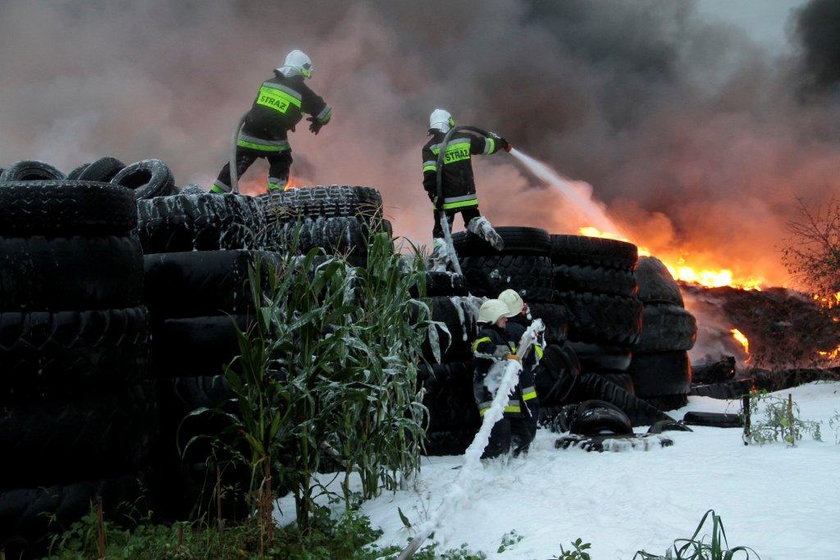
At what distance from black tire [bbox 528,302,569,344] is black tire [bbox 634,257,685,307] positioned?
249 cm

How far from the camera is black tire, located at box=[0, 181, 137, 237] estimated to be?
12.7 feet

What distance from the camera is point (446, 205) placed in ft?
27.1

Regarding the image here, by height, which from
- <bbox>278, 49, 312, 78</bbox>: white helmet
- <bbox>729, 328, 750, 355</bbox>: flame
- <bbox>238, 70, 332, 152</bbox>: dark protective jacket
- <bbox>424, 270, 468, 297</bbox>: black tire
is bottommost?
<bbox>424, 270, 468, 297</bbox>: black tire

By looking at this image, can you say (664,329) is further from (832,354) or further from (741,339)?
(741,339)

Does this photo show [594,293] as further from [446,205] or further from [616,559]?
[616,559]

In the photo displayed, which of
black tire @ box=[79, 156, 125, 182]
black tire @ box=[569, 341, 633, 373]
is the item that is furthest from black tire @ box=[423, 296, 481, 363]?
black tire @ box=[79, 156, 125, 182]

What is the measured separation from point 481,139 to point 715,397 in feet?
14.9

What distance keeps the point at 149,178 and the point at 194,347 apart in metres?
2.30

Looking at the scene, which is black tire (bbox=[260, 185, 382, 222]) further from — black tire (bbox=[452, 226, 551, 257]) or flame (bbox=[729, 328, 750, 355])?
flame (bbox=[729, 328, 750, 355])

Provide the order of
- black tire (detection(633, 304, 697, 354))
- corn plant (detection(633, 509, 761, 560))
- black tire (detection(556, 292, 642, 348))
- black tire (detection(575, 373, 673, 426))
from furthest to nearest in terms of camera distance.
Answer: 1. black tire (detection(633, 304, 697, 354))
2. black tire (detection(556, 292, 642, 348))
3. black tire (detection(575, 373, 673, 426))
4. corn plant (detection(633, 509, 761, 560))

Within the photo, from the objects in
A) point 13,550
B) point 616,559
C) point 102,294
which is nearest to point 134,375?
point 102,294

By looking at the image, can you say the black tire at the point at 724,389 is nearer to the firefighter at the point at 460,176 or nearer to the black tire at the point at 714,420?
the black tire at the point at 714,420

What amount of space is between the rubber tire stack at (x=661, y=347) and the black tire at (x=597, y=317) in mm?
694

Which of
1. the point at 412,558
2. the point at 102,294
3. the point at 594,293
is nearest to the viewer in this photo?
the point at 412,558
